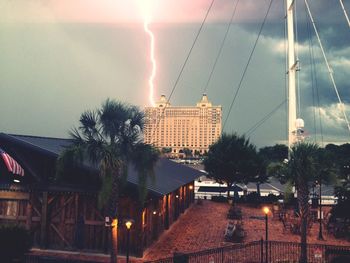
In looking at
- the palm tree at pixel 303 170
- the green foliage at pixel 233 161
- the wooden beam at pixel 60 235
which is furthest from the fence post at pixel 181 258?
the green foliage at pixel 233 161

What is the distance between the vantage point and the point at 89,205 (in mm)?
17812

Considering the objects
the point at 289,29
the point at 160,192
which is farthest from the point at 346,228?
the point at 289,29

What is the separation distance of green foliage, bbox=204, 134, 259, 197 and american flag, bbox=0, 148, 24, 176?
80.6 ft

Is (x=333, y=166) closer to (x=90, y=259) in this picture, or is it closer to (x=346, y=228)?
(x=346, y=228)

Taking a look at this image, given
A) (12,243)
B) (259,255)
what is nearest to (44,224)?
(12,243)

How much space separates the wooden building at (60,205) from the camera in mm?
17188

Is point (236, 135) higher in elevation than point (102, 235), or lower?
higher

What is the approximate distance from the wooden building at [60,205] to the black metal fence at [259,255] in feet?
10.9

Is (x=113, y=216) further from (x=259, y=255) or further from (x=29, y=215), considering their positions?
(x=259, y=255)

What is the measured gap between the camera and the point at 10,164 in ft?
52.0

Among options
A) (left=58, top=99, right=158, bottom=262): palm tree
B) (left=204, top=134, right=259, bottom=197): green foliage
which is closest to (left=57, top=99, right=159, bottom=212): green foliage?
(left=58, top=99, right=158, bottom=262): palm tree

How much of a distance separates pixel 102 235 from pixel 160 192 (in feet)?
14.6

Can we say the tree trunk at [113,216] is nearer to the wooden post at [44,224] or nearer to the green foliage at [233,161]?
the wooden post at [44,224]

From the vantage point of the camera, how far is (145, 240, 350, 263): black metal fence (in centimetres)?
1496
